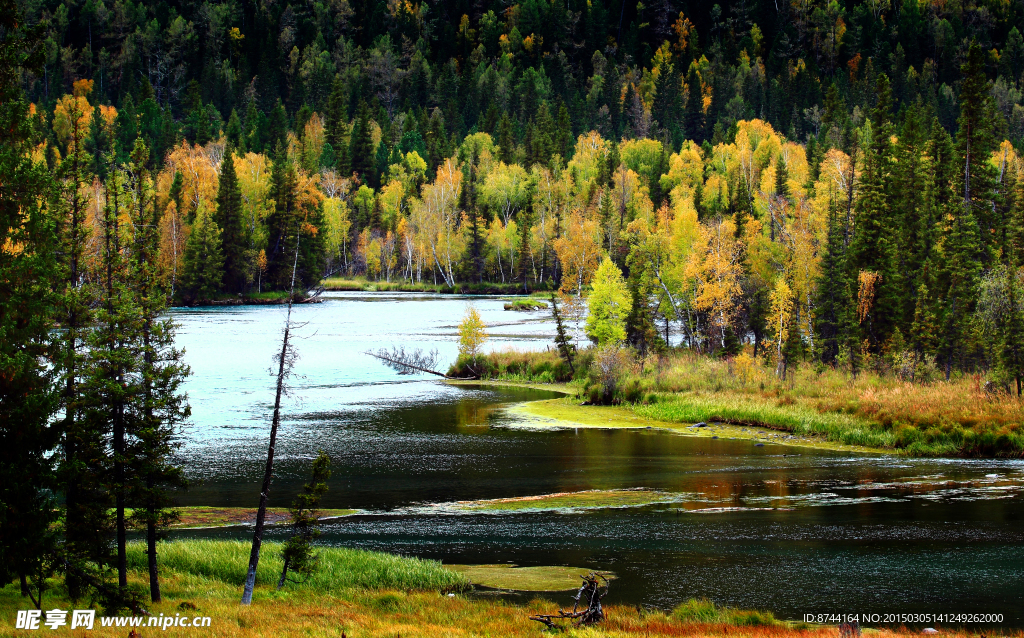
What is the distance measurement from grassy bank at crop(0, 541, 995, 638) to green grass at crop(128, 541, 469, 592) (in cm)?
3

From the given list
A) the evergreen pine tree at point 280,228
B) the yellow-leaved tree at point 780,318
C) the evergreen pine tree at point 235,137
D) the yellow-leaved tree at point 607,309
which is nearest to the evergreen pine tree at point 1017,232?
the yellow-leaved tree at point 780,318

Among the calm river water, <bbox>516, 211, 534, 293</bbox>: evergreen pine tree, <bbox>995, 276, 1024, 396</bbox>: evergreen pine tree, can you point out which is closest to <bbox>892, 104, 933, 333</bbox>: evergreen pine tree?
<bbox>995, 276, 1024, 396</bbox>: evergreen pine tree

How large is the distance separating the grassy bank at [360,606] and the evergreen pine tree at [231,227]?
98783 millimetres

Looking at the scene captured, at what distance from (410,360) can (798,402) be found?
32.3 m

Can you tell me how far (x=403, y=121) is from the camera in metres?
191

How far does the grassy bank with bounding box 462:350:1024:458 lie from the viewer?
40875 mm

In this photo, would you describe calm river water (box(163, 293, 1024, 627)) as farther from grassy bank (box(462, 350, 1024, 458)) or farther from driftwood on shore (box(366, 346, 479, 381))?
driftwood on shore (box(366, 346, 479, 381))

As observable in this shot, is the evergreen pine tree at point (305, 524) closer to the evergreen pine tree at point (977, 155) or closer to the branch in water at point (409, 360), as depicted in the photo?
the branch in water at point (409, 360)

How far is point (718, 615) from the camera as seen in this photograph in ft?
65.2

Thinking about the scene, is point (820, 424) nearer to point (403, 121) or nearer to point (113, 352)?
point (113, 352)

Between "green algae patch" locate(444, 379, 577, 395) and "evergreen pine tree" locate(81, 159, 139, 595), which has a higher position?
"evergreen pine tree" locate(81, 159, 139, 595)

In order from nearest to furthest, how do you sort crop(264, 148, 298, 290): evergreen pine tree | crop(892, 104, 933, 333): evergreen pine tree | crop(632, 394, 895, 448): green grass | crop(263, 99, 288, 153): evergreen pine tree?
crop(632, 394, 895, 448): green grass → crop(892, 104, 933, 333): evergreen pine tree → crop(264, 148, 298, 290): evergreen pine tree → crop(263, 99, 288, 153): evergreen pine tree

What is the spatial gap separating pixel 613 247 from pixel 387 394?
60534 mm

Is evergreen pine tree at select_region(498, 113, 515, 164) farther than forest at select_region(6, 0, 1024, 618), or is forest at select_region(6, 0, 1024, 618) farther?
evergreen pine tree at select_region(498, 113, 515, 164)
